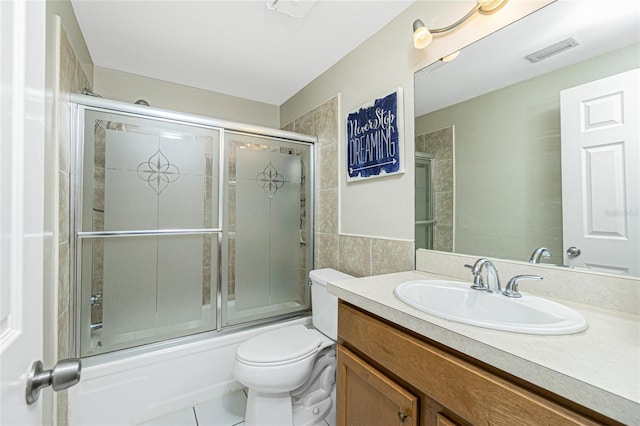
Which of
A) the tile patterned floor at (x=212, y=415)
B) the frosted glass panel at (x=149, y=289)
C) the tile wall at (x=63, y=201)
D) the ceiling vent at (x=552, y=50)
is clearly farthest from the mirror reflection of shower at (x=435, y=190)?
the tile wall at (x=63, y=201)

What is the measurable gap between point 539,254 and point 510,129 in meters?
0.49

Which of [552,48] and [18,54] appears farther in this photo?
[552,48]

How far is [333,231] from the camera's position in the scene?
6.52ft

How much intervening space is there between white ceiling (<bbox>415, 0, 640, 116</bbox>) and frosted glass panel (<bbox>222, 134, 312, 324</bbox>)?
41.2 inches

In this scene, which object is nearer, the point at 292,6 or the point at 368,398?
the point at 368,398

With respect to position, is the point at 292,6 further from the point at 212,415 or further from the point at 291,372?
the point at 212,415

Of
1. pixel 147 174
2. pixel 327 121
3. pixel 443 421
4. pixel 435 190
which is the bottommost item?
pixel 443 421

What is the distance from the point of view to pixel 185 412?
1589 millimetres

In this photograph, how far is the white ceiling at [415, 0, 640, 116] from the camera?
843mm

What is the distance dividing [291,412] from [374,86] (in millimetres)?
1861

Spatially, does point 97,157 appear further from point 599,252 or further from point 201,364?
point 599,252

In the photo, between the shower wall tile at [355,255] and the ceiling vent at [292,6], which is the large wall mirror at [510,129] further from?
the ceiling vent at [292,6]

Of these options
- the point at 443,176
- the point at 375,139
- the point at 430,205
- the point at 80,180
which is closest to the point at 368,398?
the point at 430,205

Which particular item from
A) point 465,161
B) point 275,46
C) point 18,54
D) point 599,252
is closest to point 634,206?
point 599,252
